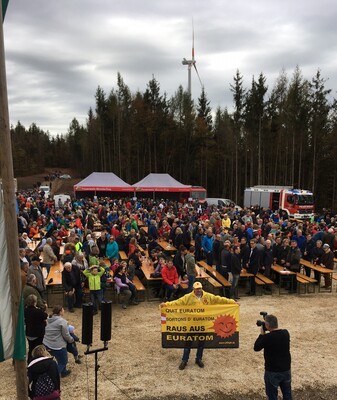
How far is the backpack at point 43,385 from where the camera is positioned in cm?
446

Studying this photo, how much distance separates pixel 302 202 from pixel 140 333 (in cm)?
2086

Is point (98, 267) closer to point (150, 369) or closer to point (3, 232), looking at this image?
point (150, 369)

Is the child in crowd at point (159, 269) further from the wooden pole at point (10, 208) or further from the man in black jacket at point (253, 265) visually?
the wooden pole at point (10, 208)

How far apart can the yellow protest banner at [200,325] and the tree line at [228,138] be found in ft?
93.2

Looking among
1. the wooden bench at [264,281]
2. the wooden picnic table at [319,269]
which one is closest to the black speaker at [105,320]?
the wooden bench at [264,281]

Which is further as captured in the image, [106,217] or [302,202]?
[302,202]

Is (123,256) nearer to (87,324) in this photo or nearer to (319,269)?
(319,269)

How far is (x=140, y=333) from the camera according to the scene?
27.3ft

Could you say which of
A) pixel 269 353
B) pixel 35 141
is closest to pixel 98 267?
pixel 269 353

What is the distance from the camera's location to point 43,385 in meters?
4.46

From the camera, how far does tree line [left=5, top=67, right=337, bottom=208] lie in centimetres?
3378

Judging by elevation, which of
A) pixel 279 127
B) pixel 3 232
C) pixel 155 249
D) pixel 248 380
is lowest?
pixel 248 380

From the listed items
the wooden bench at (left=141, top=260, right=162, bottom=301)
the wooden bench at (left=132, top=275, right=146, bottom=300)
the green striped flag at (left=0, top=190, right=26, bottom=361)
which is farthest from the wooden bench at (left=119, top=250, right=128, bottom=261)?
the green striped flag at (left=0, top=190, right=26, bottom=361)

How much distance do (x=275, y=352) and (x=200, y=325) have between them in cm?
214
